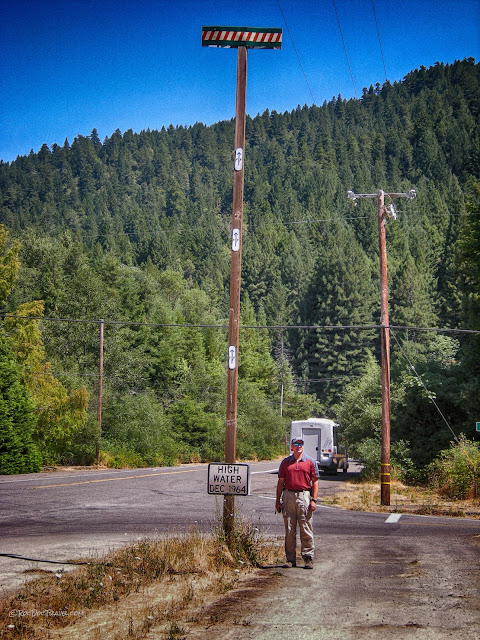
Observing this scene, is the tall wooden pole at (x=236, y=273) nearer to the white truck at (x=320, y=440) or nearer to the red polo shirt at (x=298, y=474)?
the red polo shirt at (x=298, y=474)

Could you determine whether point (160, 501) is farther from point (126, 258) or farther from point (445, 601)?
point (126, 258)

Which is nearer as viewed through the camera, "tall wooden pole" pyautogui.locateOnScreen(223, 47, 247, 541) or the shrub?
"tall wooden pole" pyautogui.locateOnScreen(223, 47, 247, 541)

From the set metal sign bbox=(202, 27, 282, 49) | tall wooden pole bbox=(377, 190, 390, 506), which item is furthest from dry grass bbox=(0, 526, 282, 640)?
tall wooden pole bbox=(377, 190, 390, 506)

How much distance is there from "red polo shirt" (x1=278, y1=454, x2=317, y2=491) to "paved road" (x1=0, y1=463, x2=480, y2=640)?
119 cm

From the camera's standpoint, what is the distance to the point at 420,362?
112 feet

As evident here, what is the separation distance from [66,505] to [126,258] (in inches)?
3972

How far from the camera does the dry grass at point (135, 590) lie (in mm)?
7346

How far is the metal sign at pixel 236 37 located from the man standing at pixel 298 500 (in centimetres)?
669

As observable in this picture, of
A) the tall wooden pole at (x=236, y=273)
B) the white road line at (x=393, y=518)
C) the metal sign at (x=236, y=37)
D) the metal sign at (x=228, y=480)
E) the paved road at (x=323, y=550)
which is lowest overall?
the white road line at (x=393, y=518)

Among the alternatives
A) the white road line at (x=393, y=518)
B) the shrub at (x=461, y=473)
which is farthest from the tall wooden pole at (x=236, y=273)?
the shrub at (x=461, y=473)

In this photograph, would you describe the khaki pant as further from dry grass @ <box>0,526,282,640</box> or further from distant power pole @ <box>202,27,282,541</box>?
distant power pole @ <box>202,27,282,541</box>

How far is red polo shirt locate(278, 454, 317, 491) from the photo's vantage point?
10.6 m

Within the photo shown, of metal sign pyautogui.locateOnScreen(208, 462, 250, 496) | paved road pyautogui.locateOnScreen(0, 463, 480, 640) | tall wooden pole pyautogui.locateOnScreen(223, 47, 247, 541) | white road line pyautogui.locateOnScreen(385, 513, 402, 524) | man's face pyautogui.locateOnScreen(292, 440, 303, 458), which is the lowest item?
white road line pyautogui.locateOnScreen(385, 513, 402, 524)

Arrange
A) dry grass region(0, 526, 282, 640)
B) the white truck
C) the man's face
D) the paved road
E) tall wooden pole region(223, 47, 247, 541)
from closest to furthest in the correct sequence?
the paved road
dry grass region(0, 526, 282, 640)
the man's face
tall wooden pole region(223, 47, 247, 541)
the white truck
